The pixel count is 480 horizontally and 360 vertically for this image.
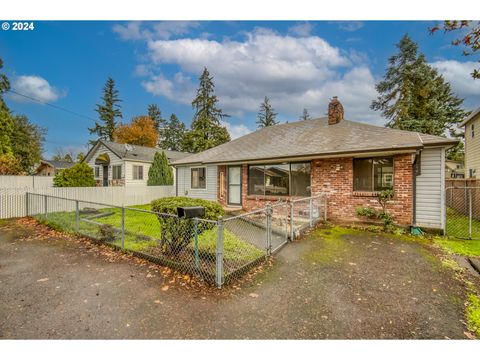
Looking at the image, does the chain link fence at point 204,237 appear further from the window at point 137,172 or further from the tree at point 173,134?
the tree at point 173,134

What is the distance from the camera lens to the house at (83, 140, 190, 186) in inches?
783

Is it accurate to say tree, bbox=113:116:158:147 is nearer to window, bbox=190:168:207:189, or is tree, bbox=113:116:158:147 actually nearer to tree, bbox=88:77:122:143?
tree, bbox=88:77:122:143

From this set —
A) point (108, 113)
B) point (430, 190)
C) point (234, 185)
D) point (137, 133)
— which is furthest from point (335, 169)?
point (108, 113)

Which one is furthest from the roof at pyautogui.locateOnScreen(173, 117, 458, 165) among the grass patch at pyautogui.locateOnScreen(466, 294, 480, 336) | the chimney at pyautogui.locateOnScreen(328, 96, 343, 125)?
the grass patch at pyautogui.locateOnScreen(466, 294, 480, 336)

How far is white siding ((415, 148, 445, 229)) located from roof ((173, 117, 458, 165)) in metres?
0.49

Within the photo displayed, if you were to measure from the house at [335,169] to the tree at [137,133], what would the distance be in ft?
94.8

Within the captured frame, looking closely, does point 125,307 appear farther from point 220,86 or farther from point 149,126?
point 149,126

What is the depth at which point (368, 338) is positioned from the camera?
2.73 metres

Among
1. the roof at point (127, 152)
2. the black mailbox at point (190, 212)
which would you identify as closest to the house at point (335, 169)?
the black mailbox at point (190, 212)

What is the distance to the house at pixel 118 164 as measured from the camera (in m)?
19.9

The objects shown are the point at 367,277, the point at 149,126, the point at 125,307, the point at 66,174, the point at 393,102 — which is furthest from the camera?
the point at 149,126

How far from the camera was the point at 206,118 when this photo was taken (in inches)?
1198

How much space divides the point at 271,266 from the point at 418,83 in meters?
28.6
